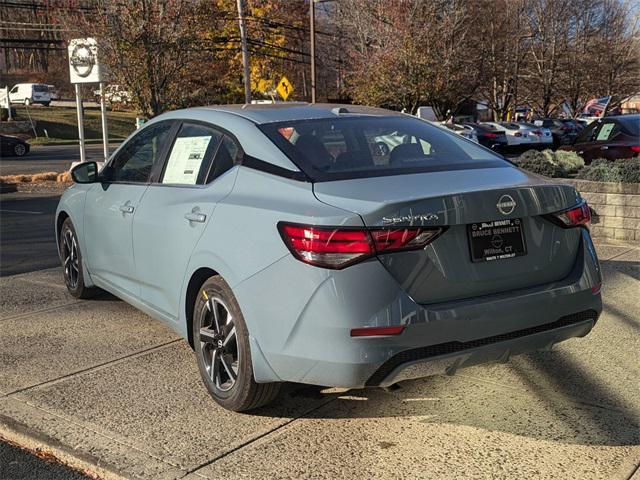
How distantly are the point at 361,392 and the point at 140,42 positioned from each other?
15643 mm

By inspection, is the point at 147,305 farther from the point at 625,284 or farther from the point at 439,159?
the point at 625,284

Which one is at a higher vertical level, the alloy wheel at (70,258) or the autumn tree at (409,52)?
the autumn tree at (409,52)

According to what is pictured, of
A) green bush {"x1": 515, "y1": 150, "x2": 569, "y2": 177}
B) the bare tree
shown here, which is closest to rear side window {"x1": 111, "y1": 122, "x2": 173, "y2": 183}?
green bush {"x1": 515, "y1": 150, "x2": 569, "y2": 177}

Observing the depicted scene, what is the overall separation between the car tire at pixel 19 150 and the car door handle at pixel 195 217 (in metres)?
29.8

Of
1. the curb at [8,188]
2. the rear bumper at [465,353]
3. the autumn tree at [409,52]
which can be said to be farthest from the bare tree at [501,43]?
the rear bumper at [465,353]

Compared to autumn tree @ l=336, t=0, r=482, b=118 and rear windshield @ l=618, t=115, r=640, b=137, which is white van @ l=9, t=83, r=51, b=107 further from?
rear windshield @ l=618, t=115, r=640, b=137

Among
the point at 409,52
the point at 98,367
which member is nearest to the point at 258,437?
the point at 98,367

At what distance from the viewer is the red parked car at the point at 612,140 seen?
10562 millimetres

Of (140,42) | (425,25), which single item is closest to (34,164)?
(140,42)

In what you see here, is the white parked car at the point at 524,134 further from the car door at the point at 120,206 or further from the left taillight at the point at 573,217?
the left taillight at the point at 573,217

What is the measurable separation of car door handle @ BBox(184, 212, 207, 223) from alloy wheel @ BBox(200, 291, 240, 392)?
0.40 meters

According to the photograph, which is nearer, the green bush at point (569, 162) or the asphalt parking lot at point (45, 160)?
the green bush at point (569, 162)

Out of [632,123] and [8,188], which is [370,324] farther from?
[8,188]

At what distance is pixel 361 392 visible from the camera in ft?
13.1
